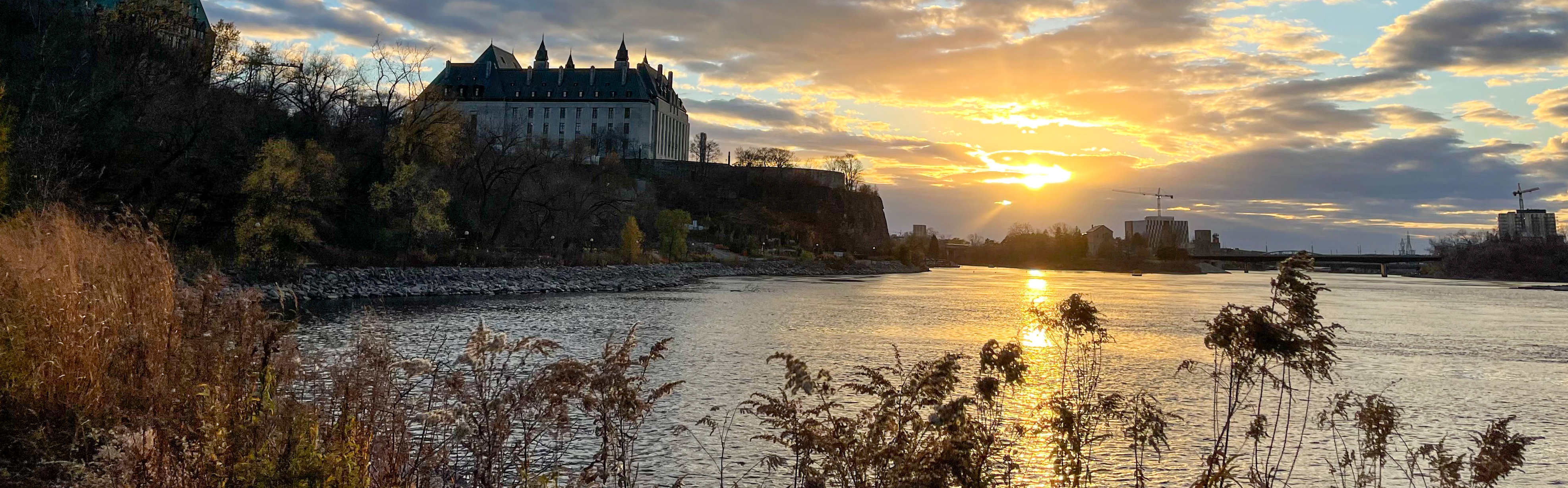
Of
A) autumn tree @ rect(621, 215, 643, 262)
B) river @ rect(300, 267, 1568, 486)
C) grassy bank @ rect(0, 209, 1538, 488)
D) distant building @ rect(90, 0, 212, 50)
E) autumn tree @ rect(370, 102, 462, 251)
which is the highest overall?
distant building @ rect(90, 0, 212, 50)

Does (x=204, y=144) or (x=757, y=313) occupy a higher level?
(x=204, y=144)

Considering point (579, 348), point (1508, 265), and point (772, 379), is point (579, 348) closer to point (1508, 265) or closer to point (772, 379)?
point (772, 379)

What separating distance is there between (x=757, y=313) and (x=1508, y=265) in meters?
135

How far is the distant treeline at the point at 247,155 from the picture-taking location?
35781 mm

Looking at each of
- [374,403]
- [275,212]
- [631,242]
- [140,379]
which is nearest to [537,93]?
[631,242]

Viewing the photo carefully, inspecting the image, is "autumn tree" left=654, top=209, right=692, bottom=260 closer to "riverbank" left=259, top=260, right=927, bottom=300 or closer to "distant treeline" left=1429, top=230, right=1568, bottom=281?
"riverbank" left=259, top=260, right=927, bottom=300

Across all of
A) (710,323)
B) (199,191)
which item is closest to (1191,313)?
(710,323)

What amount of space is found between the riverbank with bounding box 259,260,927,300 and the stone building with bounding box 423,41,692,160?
177ft

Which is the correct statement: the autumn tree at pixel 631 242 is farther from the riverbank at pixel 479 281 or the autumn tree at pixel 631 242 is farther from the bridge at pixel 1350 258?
the bridge at pixel 1350 258

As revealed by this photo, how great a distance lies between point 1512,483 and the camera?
1062cm

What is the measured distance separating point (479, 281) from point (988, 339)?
31.5 m

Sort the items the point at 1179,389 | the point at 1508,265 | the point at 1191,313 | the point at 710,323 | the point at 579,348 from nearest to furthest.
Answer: the point at 1179,389 < the point at 579,348 < the point at 710,323 < the point at 1191,313 < the point at 1508,265

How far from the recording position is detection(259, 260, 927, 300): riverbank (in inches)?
1610

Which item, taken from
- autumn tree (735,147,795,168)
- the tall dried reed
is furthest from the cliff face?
the tall dried reed
